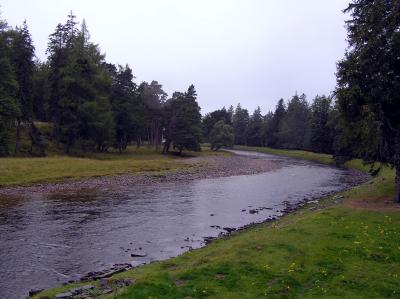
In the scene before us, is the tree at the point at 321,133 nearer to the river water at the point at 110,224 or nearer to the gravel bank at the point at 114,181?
the gravel bank at the point at 114,181

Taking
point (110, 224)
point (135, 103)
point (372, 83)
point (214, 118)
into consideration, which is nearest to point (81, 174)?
point (110, 224)

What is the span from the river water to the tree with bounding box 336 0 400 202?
402 inches

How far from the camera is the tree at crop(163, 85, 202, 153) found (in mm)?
107438

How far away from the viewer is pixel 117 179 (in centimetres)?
5444

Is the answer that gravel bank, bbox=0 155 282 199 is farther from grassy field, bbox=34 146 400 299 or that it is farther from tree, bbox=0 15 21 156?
grassy field, bbox=34 146 400 299

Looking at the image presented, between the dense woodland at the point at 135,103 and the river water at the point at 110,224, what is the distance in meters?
11.1

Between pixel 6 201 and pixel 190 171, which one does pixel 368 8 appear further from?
pixel 190 171

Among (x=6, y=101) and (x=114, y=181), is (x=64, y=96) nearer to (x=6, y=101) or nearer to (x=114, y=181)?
(x=6, y=101)

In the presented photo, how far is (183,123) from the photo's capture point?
352 ft

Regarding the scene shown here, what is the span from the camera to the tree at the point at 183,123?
107438 mm

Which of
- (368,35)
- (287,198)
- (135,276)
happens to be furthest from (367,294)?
(287,198)

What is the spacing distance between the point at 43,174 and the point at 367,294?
4532cm

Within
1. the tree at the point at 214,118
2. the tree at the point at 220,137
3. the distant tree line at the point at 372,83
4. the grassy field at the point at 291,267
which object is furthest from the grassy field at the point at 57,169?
the tree at the point at 214,118

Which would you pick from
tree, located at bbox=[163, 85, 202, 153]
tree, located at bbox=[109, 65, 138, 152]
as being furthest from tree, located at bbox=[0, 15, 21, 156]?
tree, located at bbox=[163, 85, 202, 153]
